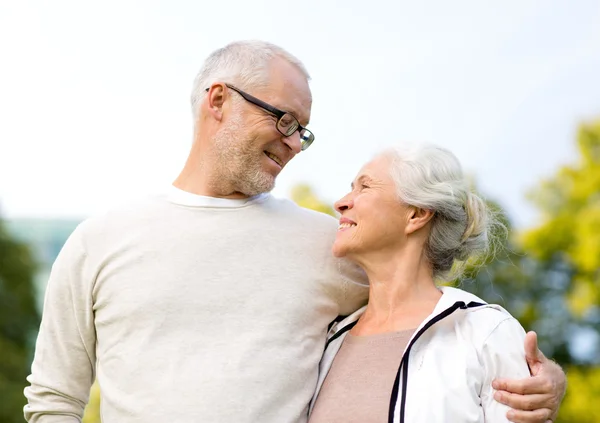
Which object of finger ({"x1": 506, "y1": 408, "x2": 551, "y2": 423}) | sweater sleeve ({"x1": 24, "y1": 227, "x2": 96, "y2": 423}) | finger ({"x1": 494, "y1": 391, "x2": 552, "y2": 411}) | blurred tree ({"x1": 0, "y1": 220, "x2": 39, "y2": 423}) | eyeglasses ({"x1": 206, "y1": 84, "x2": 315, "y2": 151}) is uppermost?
eyeglasses ({"x1": 206, "y1": 84, "x2": 315, "y2": 151})

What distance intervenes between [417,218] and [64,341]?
1480mm

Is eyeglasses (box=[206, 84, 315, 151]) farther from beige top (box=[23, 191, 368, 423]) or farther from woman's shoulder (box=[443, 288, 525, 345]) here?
woman's shoulder (box=[443, 288, 525, 345])

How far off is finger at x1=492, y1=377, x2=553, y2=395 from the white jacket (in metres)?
0.05

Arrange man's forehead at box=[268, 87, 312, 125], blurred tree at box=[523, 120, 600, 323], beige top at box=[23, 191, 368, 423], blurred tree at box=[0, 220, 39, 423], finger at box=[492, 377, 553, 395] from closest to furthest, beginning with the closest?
finger at box=[492, 377, 553, 395], beige top at box=[23, 191, 368, 423], man's forehead at box=[268, 87, 312, 125], blurred tree at box=[523, 120, 600, 323], blurred tree at box=[0, 220, 39, 423]

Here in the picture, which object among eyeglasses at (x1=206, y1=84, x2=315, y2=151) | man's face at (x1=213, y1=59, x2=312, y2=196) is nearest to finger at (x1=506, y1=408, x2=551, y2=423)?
A: man's face at (x1=213, y1=59, x2=312, y2=196)

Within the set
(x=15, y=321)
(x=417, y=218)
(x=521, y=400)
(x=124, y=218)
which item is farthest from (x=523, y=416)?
(x=15, y=321)

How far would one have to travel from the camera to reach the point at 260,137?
353 centimetres

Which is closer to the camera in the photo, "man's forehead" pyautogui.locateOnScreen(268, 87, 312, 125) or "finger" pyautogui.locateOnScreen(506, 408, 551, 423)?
"finger" pyautogui.locateOnScreen(506, 408, 551, 423)

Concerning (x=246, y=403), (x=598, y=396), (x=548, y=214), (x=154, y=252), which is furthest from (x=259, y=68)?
(x=548, y=214)

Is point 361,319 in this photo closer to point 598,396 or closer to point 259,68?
point 259,68

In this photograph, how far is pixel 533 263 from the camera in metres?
18.8

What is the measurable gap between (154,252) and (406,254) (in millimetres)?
1003

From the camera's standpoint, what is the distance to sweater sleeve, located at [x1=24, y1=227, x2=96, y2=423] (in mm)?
3387

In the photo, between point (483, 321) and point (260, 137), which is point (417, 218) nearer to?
point (483, 321)
